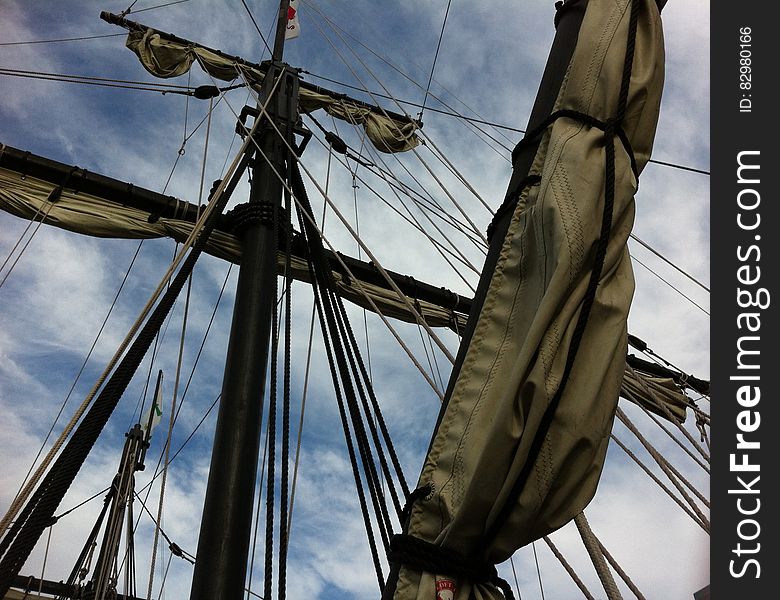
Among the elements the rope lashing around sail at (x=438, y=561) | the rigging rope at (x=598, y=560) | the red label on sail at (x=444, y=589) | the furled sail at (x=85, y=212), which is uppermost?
the furled sail at (x=85, y=212)

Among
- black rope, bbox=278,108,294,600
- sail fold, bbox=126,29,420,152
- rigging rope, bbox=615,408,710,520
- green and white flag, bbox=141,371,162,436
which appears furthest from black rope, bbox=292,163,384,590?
green and white flag, bbox=141,371,162,436

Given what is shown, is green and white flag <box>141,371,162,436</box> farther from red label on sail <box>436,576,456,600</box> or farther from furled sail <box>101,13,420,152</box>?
red label on sail <box>436,576,456,600</box>

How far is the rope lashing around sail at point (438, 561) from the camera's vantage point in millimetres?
1396

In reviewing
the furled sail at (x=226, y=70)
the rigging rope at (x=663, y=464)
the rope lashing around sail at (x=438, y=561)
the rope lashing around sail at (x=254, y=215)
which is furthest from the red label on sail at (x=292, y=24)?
the rope lashing around sail at (x=438, y=561)

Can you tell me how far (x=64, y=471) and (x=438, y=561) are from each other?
187 cm

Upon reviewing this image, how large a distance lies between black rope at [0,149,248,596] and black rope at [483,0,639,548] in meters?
1.85

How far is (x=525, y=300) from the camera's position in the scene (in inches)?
64.6

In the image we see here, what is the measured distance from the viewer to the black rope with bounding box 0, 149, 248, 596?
251cm

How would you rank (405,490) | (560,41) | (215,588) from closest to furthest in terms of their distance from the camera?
(560,41) → (405,490) → (215,588)

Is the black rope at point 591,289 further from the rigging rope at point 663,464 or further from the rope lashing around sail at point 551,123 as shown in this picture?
the rigging rope at point 663,464
